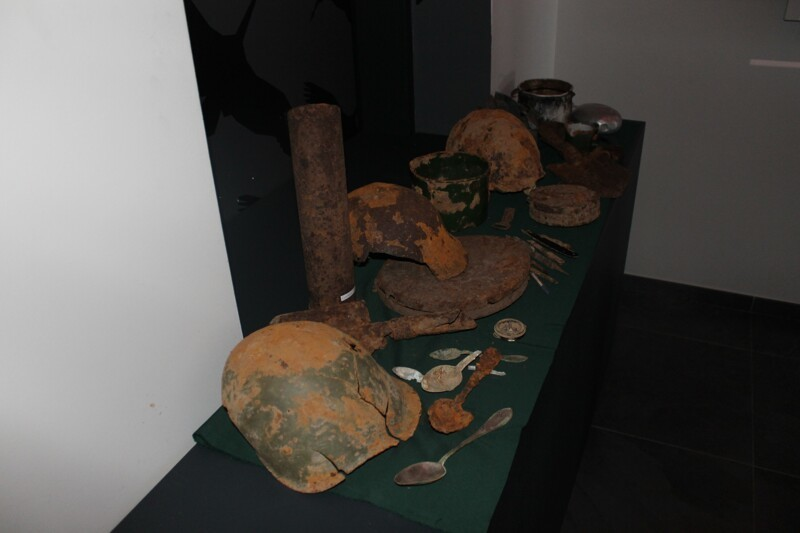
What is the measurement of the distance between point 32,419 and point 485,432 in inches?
27.4

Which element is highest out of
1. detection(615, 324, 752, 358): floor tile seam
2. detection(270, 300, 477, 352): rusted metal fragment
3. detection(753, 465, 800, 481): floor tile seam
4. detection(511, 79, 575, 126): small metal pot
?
detection(511, 79, 575, 126): small metal pot

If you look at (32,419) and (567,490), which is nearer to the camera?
(32,419)

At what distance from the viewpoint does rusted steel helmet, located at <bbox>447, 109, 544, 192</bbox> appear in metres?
1.95

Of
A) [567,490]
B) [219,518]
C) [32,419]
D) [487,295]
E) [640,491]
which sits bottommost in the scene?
[640,491]

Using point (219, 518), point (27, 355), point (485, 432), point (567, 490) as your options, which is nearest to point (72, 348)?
point (27, 355)

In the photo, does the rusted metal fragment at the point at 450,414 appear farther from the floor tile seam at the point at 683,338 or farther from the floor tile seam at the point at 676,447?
the floor tile seam at the point at 683,338

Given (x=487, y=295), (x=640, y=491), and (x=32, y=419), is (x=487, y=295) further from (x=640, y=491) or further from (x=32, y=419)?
(x=640, y=491)

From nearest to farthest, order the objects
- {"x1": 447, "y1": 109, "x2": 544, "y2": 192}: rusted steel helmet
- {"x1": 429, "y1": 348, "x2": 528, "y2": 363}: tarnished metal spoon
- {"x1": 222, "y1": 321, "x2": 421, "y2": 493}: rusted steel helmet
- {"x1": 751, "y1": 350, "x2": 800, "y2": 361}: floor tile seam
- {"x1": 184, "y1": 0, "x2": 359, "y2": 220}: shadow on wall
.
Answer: {"x1": 222, "y1": 321, "x2": 421, "y2": 493}: rusted steel helmet → {"x1": 429, "y1": 348, "x2": 528, "y2": 363}: tarnished metal spoon → {"x1": 184, "y1": 0, "x2": 359, "y2": 220}: shadow on wall → {"x1": 447, "y1": 109, "x2": 544, "y2": 192}: rusted steel helmet → {"x1": 751, "y1": 350, "x2": 800, "y2": 361}: floor tile seam

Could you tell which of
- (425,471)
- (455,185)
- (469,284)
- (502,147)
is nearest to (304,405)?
(425,471)

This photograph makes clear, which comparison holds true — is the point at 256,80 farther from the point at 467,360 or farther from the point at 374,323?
the point at 467,360

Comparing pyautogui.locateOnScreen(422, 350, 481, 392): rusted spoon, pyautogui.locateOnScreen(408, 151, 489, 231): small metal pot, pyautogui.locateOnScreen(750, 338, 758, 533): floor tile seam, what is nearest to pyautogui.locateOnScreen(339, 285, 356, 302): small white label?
pyautogui.locateOnScreen(422, 350, 481, 392): rusted spoon

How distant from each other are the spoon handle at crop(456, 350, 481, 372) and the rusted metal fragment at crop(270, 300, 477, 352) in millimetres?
56

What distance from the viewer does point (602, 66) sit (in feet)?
10.2

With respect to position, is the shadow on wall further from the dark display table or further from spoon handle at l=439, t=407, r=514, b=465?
spoon handle at l=439, t=407, r=514, b=465
